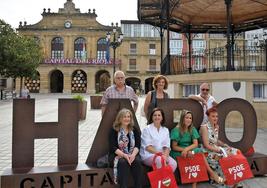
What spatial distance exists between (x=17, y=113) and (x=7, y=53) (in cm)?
2847

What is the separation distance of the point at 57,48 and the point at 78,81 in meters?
7.12

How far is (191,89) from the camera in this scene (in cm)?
1208

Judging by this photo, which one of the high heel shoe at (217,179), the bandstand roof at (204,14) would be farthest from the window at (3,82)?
the high heel shoe at (217,179)

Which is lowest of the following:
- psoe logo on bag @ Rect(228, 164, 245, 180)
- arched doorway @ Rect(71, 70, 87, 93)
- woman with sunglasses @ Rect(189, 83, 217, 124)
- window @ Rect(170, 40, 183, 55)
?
psoe logo on bag @ Rect(228, 164, 245, 180)

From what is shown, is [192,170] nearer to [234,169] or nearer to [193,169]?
[193,169]

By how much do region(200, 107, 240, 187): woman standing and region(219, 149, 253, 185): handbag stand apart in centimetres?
11

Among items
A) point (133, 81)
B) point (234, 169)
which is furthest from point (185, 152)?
point (133, 81)

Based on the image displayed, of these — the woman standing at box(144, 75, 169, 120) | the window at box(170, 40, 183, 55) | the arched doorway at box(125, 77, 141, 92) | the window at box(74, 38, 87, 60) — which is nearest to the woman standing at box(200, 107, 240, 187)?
the woman standing at box(144, 75, 169, 120)

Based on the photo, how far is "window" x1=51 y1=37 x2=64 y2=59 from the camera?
2191 inches

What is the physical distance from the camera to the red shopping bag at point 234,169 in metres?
4.45

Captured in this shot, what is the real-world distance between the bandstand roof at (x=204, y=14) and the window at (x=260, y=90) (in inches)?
149

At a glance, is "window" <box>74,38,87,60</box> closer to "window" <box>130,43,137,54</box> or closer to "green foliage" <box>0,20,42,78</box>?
"window" <box>130,43,137,54</box>

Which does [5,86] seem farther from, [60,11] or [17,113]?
[17,113]

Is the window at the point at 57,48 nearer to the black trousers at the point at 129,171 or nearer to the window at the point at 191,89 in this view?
the window at the point at 191,89
